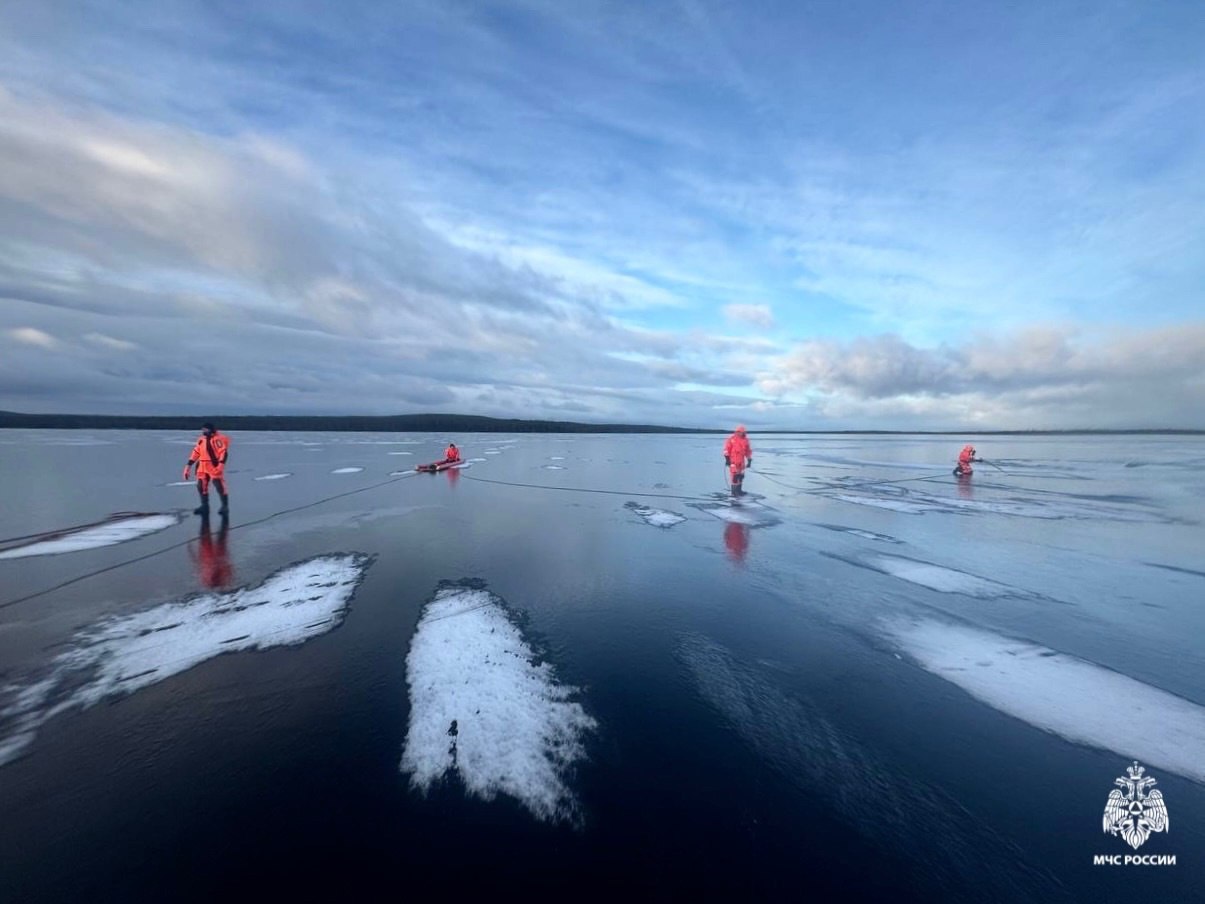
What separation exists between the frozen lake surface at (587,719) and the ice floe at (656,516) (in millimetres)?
2392

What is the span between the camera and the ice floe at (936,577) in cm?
684

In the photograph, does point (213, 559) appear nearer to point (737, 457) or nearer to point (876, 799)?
point (876, 799)

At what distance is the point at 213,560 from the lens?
7574 millimetres

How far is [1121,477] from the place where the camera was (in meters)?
24.5

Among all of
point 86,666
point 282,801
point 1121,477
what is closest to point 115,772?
point 282,801

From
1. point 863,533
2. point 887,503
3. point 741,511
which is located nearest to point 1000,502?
point 887,503

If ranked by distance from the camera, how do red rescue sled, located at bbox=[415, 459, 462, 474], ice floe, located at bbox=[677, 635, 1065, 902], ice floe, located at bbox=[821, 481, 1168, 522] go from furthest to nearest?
1. red rescue sled, located at bbox=[415, 459, 462, 474]
2. ice floe, located at bbox=[821, 481, 1168, 522]
3. ice floe, located at bbox=[677, 635, 1065, 902]

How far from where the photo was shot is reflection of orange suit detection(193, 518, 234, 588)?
664cm

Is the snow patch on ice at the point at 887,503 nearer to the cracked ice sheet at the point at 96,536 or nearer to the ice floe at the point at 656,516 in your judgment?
the ice floe at the point at 656,516

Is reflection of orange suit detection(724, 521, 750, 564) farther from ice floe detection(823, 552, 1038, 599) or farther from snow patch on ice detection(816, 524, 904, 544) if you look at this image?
snow patch on ice detection(816, 524, 904, 544)

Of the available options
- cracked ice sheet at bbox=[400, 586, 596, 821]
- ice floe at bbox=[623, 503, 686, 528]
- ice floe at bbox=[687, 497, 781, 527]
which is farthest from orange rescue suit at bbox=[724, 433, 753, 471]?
cracked ice sheet at bbox=[400, 586, 596, 821]

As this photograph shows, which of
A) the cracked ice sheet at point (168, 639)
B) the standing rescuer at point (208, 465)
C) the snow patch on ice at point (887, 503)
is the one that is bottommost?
the cracked ice sheet at point (168, 639)

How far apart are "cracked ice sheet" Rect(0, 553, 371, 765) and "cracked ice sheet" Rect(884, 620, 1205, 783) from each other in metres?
5.93

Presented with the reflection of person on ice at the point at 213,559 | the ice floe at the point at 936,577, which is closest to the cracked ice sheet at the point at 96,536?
the reflection of person on ice at the point at 213,559
